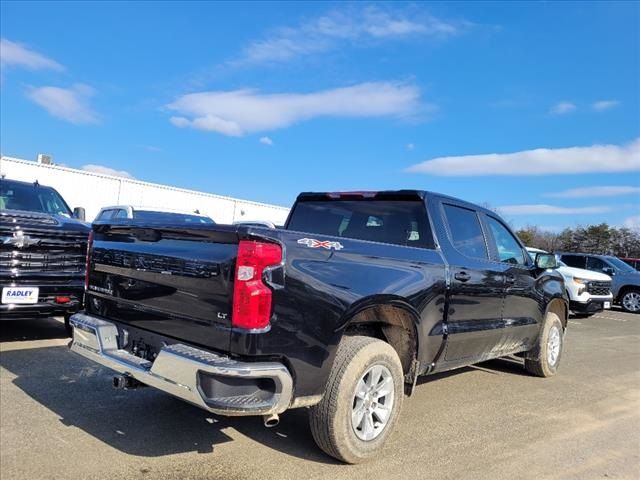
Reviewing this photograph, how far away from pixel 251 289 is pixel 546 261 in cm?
412

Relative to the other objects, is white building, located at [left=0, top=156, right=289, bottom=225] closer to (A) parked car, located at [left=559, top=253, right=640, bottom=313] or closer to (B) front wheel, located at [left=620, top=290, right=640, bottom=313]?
(A) parked car, located at [left=559, top=253, right=640, bottom=313]

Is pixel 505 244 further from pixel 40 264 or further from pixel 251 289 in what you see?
pixel 40 264

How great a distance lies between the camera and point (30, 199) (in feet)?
25.1

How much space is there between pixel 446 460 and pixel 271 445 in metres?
1.24

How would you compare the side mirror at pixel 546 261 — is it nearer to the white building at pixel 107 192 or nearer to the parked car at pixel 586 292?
the parked car at pixel 586 292

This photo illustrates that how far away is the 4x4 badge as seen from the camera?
3.25 metres

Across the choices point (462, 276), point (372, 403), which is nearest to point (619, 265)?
point (462, 276)

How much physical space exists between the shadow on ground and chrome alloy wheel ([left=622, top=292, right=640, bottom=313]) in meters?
16.5

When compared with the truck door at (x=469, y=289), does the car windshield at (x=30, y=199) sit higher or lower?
higher

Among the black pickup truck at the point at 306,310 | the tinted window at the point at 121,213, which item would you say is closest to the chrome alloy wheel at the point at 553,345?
the black pickup truck at the point at 306,310

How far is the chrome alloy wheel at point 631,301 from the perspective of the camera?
17.5 metres

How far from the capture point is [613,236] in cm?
4831

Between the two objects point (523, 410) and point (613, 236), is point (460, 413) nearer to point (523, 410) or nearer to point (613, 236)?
point (523, 410)

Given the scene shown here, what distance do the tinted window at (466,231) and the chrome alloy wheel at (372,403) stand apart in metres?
1.53
